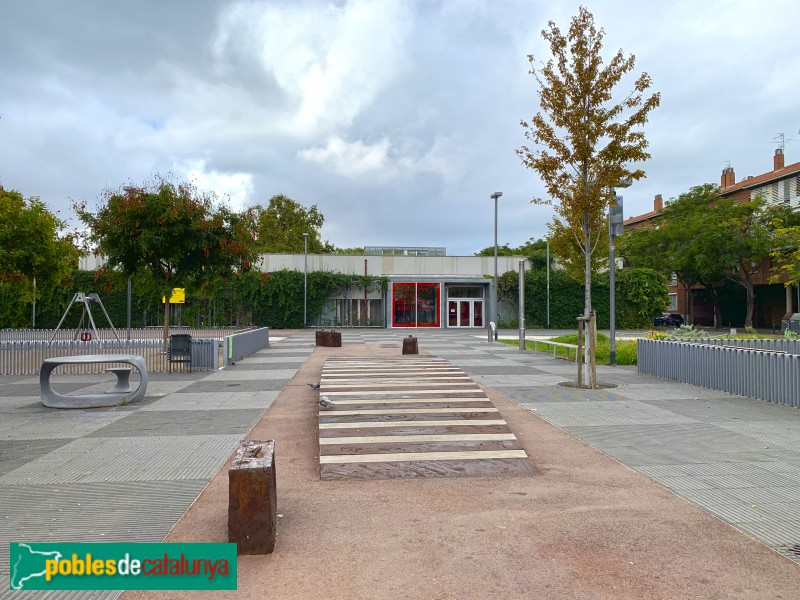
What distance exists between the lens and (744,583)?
372 cm

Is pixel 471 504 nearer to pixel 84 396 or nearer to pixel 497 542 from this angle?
pixel 497 542

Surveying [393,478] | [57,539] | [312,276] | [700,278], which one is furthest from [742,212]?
[57,539]

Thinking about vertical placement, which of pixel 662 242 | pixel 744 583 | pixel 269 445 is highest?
pixel 662 242

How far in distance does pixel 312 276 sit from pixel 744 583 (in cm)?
4197

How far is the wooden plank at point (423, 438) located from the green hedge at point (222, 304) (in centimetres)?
3697

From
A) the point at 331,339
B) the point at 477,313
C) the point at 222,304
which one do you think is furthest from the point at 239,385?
the point at 477,313

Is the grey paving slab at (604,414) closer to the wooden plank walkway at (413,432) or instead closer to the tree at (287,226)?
the wooden plank walkway at (413,432)

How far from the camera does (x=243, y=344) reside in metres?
19.7

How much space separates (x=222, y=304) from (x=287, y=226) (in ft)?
69.0

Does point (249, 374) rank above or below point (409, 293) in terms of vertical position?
below

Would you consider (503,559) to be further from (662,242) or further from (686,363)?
(662,242)

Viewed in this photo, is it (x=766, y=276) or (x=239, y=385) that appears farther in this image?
(x=766, y=276)

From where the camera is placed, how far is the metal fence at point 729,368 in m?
10.4

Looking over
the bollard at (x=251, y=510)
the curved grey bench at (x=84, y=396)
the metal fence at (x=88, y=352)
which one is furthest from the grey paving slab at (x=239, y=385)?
the bollard at (x=251, y=510)
